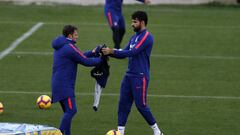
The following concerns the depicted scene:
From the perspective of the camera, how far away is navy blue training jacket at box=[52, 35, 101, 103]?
11.8 meters

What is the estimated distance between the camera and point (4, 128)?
11180 mm

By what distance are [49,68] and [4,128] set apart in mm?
7897

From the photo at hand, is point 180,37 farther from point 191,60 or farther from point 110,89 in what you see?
point 110,89

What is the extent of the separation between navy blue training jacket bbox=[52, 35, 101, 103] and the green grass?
1.28m

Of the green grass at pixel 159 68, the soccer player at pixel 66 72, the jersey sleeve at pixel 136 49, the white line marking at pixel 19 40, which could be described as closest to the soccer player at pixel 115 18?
the green grass at pixel 159 68

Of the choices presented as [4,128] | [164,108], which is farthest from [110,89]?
[4,128]

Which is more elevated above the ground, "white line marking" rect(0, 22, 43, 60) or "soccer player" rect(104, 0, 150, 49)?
"soccer player" rect(104, 0, 150, 49)

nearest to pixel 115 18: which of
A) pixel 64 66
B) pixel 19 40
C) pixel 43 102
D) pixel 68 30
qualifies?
pixel 19 40

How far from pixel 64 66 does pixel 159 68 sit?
7709 mm

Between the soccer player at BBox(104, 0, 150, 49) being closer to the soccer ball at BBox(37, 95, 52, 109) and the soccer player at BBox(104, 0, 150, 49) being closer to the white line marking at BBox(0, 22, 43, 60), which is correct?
the white line marking at BBox(0, 22, 43, 60)

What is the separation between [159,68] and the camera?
19328 millimetres

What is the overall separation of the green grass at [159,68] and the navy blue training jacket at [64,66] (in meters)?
1.28

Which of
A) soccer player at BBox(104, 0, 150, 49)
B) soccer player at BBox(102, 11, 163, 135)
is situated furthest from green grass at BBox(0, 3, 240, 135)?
soccer player at BBox(104, 0, 150, 49)

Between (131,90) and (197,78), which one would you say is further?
(197,78)
